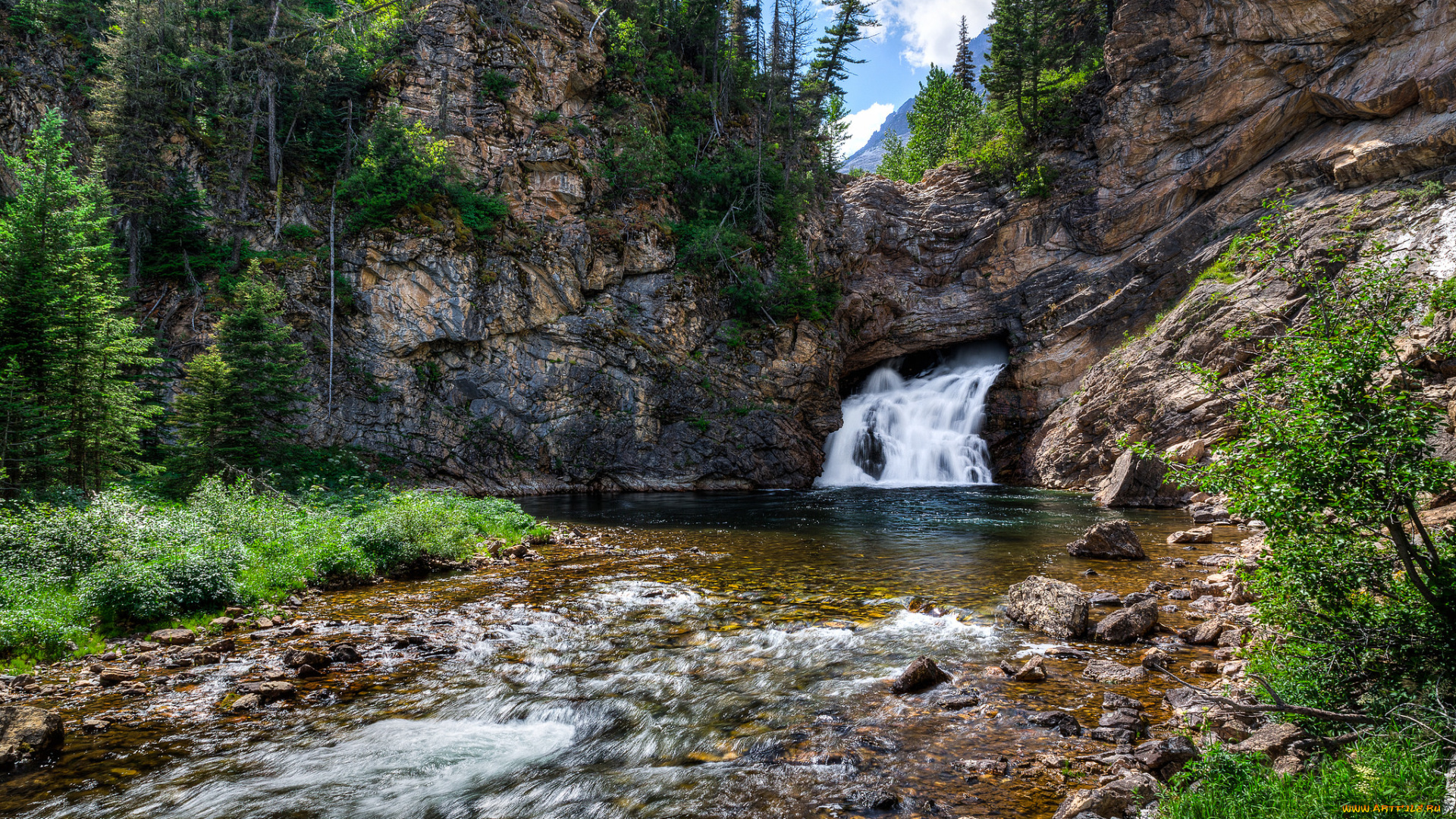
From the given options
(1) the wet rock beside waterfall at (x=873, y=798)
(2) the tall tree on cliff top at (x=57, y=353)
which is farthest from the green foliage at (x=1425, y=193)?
(2) the tall tree on cliff top at (x=57, y=353)

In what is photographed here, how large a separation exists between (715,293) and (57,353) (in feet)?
82.3

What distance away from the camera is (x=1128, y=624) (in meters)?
7.17

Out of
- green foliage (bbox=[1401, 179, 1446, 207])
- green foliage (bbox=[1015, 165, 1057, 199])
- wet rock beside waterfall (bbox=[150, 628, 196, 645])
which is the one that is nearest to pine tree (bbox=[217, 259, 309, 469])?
wet rock beside waterfall (bbox=[150, 628, 196, 645])

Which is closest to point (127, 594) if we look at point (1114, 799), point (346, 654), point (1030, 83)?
point (346, 654)

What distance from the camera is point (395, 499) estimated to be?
1267 cm

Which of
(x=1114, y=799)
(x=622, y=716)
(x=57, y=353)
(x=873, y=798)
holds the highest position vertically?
(x=57, y=353)

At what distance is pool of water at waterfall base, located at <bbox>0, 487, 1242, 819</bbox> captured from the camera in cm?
435

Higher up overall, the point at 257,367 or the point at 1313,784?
the point at 257,367

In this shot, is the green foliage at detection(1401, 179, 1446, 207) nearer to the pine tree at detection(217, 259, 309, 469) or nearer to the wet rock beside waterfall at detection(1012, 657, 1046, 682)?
the wet rock beside waterfall at detection(1012, 657, 1046, 682)

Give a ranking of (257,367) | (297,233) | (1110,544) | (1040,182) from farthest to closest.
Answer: (1040,182)
(297,233)
(257,367)
(1110,544)

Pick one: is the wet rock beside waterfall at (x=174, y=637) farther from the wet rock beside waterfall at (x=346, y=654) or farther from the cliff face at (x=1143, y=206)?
the cliff face at (x=1143, y=206)

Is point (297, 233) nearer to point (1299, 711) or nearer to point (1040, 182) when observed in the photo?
point (1299, 711)

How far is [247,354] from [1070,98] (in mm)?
44136

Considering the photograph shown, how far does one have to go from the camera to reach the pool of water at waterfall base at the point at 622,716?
4.35 meters
